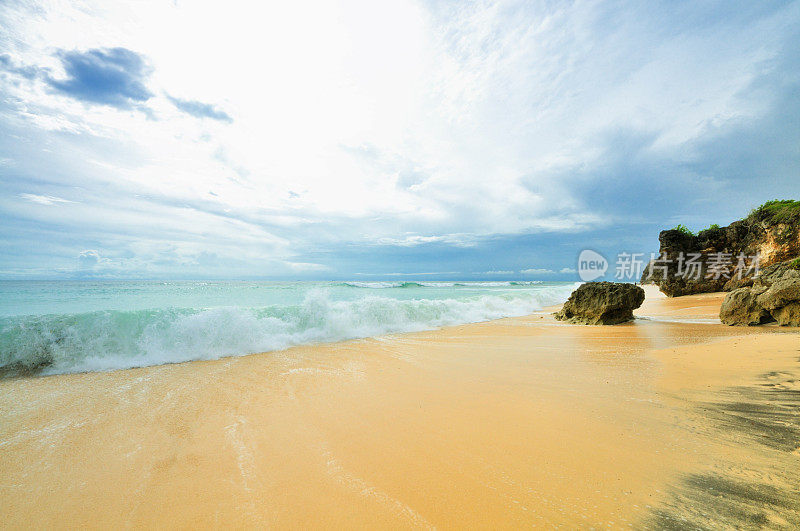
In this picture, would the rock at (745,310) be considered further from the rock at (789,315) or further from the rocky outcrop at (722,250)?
the rocky outcrop at (722,250)

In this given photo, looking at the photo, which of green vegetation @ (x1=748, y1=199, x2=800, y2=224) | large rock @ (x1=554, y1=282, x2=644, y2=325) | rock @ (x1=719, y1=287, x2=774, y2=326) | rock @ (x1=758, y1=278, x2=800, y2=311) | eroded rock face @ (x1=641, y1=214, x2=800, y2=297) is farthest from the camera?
eroded rock face @ (x1=641, y1=214, x2=800, y2=297)

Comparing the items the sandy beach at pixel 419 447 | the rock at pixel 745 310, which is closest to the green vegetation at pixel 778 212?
the rock at pixel 745 310

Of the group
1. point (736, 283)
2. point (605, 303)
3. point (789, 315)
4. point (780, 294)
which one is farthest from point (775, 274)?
point (736, 283)

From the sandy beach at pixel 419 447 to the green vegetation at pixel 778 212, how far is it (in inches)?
750

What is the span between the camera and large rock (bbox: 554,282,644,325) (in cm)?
1014

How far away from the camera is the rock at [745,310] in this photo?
8.11 meters

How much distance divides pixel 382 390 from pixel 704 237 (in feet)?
85.0

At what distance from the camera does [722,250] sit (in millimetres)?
19750

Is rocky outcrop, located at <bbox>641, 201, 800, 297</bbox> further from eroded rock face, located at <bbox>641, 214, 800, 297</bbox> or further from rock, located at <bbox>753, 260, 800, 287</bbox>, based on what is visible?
rock, located at <bbox>753, 260, 800, 287</bbox>

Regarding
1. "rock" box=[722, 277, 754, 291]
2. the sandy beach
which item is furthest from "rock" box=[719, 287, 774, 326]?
"rock" box=[722, 277, 754, 291]

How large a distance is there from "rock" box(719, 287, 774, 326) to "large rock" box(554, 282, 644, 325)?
213 centimetres

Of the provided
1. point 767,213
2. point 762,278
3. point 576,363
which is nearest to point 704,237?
point 767,213

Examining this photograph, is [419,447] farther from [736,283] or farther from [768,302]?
[736,283]

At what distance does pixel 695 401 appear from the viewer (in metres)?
3.31
